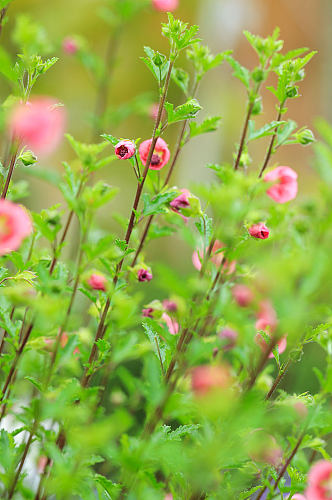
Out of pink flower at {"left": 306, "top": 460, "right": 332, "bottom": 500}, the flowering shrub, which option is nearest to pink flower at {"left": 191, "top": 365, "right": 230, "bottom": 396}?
the flowering shrub

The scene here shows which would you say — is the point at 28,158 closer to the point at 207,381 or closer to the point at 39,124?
Answer: the point at 39,124

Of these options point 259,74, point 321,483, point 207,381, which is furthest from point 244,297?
point 259,74

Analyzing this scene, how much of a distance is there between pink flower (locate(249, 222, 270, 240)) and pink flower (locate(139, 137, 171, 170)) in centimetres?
15

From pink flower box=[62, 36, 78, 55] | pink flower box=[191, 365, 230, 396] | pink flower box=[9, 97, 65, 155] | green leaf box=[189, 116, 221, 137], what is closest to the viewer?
pink flower box=[191, 365, 230, 396]

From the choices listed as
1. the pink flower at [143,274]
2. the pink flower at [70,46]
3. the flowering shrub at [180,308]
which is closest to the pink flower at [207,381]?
the flowering shrub at [180,308]

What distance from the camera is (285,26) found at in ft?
11.5

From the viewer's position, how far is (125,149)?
585 mm

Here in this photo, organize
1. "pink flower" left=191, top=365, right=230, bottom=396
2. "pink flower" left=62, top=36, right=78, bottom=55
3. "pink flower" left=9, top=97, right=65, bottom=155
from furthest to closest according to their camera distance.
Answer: "pink flower" left=62, top=36, right=78, bottom=55 < "pink flower" left=9, top=97, right=65, bottom=155 < "pink flower" left=191, top=365, right=230, bottom=396

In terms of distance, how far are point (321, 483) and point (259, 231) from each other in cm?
26

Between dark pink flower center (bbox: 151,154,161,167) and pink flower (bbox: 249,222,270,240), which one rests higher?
dark pink flower center (bbox: 151,154,161,167)

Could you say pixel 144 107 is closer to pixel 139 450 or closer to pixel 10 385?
pixel 10 385

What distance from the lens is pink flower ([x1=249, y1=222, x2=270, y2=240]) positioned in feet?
1.87

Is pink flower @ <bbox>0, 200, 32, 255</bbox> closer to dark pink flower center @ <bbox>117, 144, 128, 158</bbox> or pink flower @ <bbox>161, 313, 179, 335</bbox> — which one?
dark pink flower center @ <bbox>117, 144, 128, 158</bbox>

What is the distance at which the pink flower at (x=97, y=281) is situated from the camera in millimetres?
521
